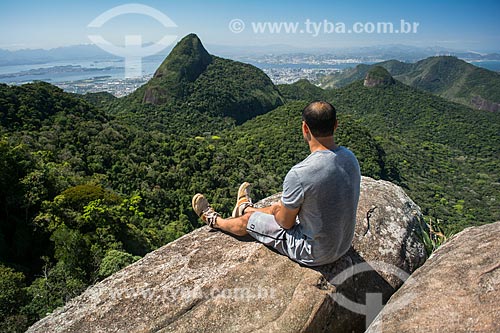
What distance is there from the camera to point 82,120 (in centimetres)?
3362

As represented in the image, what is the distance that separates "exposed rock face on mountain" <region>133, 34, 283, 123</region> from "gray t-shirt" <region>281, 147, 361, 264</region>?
70.7 metres

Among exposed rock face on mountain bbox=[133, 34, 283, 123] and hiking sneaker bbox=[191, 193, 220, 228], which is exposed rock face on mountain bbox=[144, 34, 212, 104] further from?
hiking sneaker bbox=[191, 193, 220, 228]

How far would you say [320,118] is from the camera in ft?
9.36

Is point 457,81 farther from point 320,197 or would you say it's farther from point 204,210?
point 320,197

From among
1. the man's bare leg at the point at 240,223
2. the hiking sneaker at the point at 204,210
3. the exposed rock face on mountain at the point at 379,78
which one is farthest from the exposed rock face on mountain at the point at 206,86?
the man's bare leg at the point at 240,223

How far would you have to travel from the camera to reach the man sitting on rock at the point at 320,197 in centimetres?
285

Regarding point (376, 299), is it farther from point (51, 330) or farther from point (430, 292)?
point (51, 330)

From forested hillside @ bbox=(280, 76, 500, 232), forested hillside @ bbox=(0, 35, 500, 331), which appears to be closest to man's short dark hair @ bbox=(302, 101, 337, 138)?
forested hillside @ bbox=(0, 35, 500, 331)

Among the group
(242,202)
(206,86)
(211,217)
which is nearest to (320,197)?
(242,202)

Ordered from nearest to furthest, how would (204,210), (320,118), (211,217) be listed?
(320,118) < (211,217) < (204,210)

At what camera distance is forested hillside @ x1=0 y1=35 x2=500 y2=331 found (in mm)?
14078

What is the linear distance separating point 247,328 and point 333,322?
2.75 ft

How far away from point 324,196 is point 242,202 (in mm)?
1587

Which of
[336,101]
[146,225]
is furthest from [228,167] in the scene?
[336,101]
